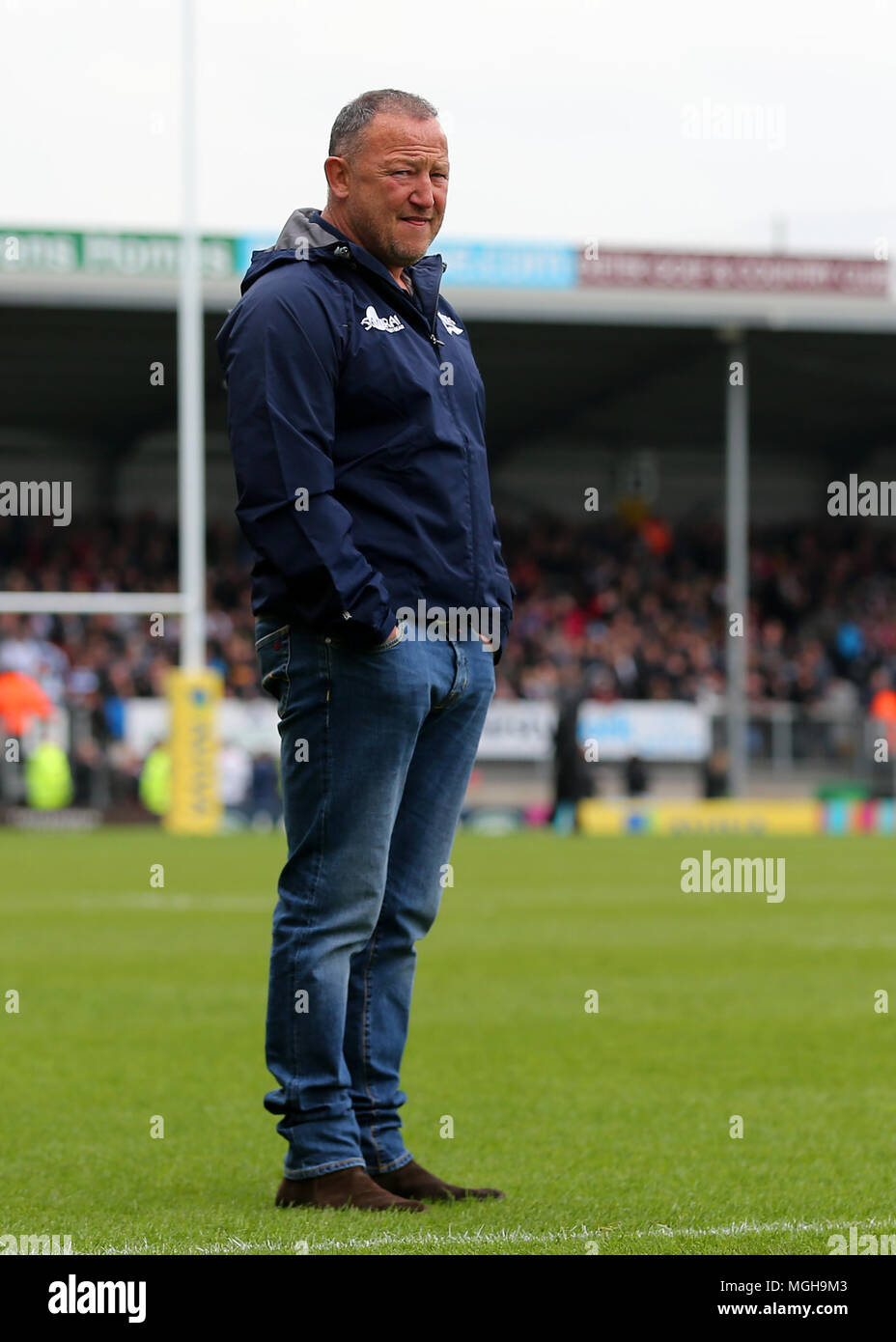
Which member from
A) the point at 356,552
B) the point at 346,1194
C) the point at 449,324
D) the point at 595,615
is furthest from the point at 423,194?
the point at 595,615

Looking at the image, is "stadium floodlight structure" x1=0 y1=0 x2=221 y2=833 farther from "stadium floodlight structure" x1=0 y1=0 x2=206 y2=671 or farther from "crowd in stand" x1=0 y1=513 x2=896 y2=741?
"crowd in stand" x1=0 y1=513 x2=896 y2=741

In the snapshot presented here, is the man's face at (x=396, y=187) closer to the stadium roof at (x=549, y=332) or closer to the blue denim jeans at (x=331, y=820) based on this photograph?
the blue denim jeans at (x=331, y=820)

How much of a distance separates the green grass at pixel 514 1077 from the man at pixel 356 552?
36 cm

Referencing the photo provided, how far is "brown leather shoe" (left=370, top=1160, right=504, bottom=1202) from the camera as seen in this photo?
396cm

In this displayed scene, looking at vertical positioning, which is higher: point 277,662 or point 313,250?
point 313,250

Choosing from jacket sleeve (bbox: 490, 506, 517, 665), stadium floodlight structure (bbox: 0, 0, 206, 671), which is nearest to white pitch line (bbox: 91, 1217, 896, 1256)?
jacket sleeve (bbox: 490, 506, 517, 665)

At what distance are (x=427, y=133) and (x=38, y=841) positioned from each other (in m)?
15.7

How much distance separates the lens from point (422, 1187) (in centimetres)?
399

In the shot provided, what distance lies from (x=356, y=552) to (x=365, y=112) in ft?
2.77

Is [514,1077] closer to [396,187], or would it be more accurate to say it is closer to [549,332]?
[396,187]

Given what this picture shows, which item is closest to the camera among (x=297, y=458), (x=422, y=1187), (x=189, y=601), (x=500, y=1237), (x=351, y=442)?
(x=500, y=1237)

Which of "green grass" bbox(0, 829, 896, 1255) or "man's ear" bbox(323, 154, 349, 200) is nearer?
"green grass" bbox(0, 829, 896, 1255)

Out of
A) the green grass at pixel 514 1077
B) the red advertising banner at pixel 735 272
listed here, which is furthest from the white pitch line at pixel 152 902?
the red advertising banner at pixel 735 272

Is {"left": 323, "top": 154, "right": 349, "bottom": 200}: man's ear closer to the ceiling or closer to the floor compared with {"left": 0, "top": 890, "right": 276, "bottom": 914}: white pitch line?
closer to the ceiling
